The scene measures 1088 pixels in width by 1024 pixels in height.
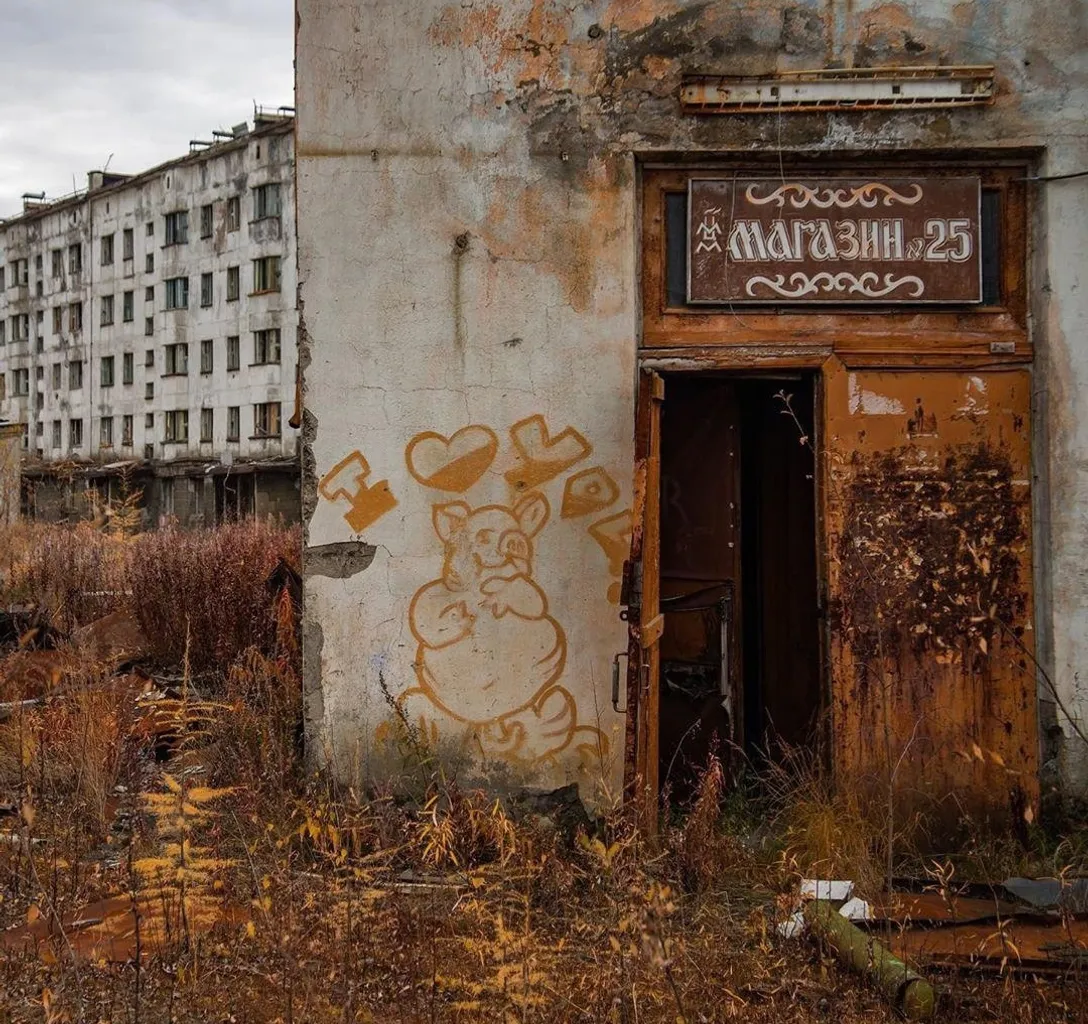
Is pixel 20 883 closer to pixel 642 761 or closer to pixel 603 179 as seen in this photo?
pixel 642 761

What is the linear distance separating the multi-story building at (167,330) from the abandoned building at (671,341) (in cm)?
2759

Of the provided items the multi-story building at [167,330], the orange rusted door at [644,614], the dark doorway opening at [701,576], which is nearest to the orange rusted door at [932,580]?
the dark doorway opening at [701,576]

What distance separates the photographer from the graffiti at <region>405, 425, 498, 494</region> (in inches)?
227

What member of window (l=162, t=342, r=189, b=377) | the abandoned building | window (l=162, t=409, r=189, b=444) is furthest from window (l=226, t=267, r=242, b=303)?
the abandoned building

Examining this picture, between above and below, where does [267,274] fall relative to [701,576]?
above

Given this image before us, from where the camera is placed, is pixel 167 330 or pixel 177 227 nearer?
pixel 177 227

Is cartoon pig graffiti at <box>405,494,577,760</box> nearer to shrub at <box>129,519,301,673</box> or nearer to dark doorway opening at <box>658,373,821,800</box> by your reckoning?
dark doorway opening at <box>658,373,821,800</box>

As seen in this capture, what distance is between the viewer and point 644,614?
5000 mm

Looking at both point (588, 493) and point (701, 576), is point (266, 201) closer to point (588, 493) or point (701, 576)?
point (701, 576)

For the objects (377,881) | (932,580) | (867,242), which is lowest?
(377,881)

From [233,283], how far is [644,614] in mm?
39097

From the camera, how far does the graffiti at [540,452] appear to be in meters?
5.72

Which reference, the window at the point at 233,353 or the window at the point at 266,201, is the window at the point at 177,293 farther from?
the window at the point at 266,201

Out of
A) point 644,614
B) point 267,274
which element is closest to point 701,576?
point 644,614
